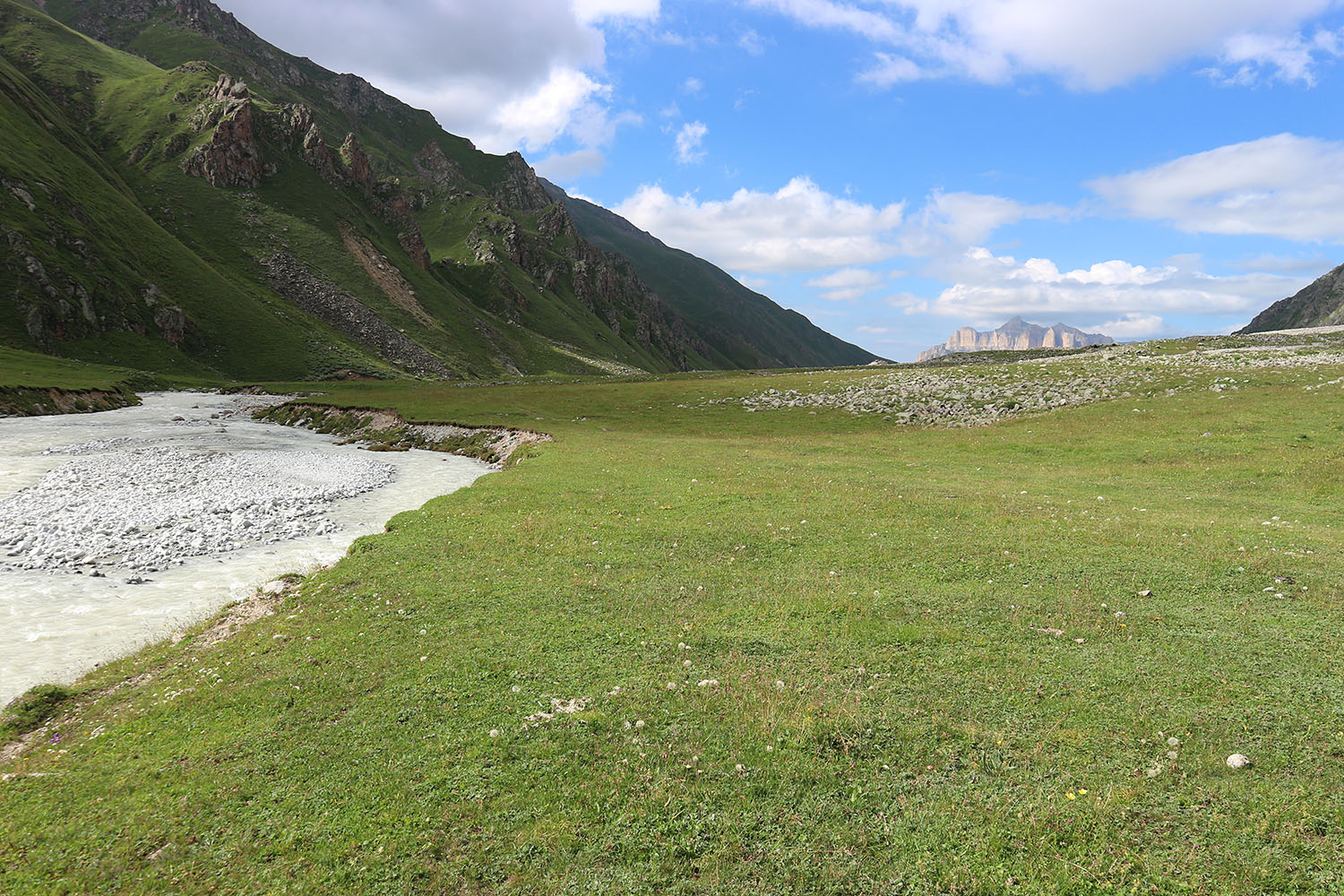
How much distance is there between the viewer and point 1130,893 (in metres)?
7.46

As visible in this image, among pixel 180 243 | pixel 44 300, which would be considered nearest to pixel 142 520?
pixel 44 300

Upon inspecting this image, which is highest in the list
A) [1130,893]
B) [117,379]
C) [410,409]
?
[117,379]

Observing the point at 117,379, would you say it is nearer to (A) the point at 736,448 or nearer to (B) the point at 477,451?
(B) the point at 477,451

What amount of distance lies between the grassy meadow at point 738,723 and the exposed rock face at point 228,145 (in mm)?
209909

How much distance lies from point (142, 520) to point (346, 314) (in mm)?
150893

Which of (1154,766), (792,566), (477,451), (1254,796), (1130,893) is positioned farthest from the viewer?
(477,451)

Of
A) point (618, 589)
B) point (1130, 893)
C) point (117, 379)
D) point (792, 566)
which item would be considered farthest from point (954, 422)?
point (117, 379)

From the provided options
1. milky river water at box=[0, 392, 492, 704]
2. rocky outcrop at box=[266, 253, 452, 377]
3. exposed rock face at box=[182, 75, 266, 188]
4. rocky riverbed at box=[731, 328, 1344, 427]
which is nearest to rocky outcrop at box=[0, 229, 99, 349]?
rocky outcrop at box=[266, 253, 452, 377]

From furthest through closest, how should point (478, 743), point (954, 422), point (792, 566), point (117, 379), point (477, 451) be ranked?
point (117, 379), point (954, 422), point (477, 451), point (792, 566), point (478, 743)

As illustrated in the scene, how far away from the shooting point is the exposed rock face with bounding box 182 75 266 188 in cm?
16962

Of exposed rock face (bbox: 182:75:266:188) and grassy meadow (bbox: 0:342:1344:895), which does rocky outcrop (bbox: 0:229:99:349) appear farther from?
grassy meadow (bbox: 0:342:1344:895)

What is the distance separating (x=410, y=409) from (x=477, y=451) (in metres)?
21.1

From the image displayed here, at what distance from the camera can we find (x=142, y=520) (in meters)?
27.2

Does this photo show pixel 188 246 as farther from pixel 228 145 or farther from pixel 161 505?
pixel 161 505
